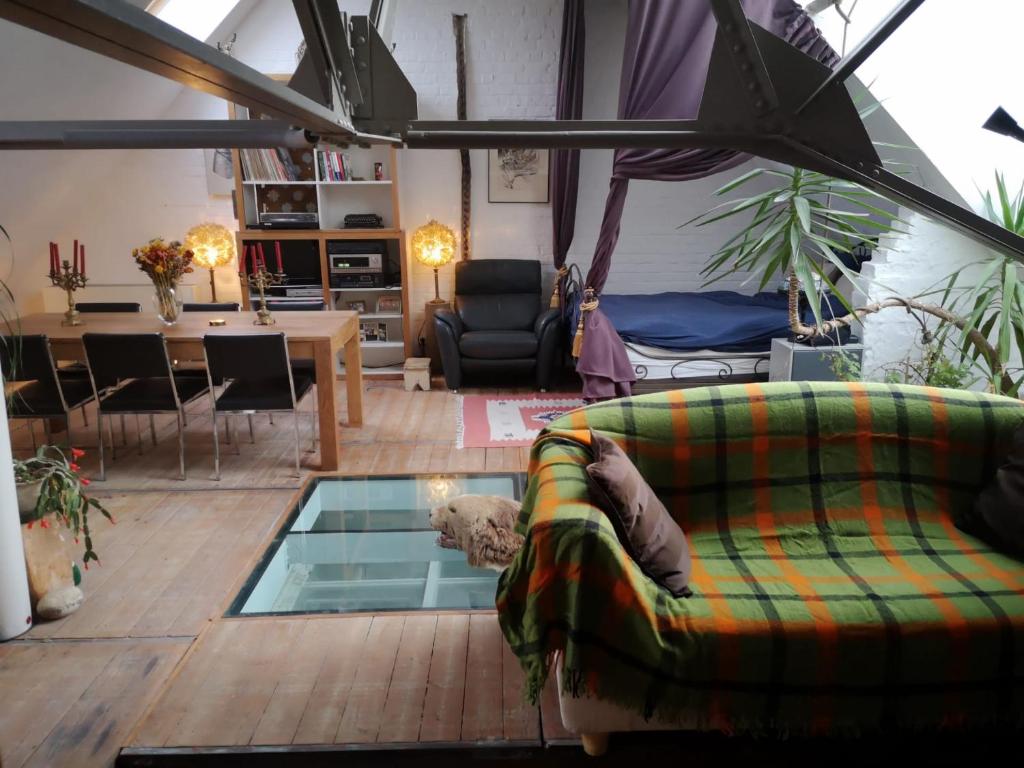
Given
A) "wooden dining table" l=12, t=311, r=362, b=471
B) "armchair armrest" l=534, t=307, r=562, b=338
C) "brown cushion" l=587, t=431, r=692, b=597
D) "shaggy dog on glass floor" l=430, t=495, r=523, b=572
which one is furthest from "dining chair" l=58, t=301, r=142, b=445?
"brown cushion" l=587, t=431, r=692, b=597

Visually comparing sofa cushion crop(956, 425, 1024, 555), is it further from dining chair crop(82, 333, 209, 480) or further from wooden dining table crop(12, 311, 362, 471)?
dining chair crop(82, 333, 209, 480)

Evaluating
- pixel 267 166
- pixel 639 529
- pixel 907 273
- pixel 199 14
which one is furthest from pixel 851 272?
pixel 199 14

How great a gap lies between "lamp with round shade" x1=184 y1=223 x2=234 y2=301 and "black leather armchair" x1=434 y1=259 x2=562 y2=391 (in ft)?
5.85

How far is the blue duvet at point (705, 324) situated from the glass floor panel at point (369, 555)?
151cm

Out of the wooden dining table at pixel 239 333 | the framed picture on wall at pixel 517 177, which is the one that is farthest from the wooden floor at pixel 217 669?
the framed picture on wall at pixel 517 177

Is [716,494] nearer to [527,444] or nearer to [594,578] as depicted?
[594,578]

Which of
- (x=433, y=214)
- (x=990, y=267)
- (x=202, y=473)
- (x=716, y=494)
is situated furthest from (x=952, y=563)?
(x=433, y=214)

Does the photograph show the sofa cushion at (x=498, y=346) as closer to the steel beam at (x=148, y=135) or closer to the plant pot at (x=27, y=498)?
the plant pot at (x=27, y=498)

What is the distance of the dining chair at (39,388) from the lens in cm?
359

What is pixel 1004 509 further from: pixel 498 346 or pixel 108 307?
pixel 108 307

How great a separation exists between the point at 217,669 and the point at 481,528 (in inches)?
44.2

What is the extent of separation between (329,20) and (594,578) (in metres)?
1.33

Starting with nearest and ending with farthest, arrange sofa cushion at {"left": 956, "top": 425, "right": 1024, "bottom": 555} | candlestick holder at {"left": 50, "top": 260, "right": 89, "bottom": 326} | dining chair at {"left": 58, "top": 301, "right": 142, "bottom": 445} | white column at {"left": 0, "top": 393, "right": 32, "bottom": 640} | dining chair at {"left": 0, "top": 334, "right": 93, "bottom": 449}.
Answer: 1. sofa cushion at {"left": 956, "top": 425, "right": 1024, "bottom": 555}
2. white column at {"left": 0, "top": 393, "right": 32, "bottom": 640}
3. dining chair at {"left": 0, "top": 334, "right": 93, "bottom": 449}
4. candlestick holder at {"left": 50, "top": 260, "right": 89, "bottom": 326}
5. dining chair at {"left": 58, "top": 301, "right": 142, "bottom": 445}

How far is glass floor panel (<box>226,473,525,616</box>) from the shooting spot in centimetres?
271
